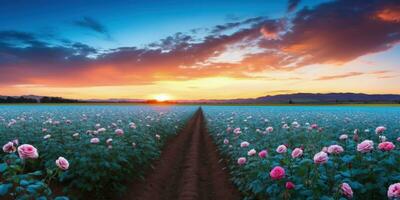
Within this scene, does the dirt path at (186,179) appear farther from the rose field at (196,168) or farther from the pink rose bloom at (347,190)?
the pink rose bloom at (347,190)

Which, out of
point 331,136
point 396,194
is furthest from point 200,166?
point 396,194

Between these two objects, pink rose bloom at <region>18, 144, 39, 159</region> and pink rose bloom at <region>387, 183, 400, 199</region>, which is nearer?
pink rose bloom at <region>387, 183, 400, 199</region>

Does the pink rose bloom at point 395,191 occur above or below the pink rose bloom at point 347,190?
above

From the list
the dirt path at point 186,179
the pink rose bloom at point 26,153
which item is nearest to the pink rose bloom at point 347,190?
the pink rose bloom at point 26,153

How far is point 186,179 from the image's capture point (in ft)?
35.0

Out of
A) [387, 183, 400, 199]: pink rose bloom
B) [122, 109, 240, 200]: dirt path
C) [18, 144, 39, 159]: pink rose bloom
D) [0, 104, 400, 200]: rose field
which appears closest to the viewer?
[387, 183, 400, 199]: pink rose bloom

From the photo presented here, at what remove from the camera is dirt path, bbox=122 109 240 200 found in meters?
9.27

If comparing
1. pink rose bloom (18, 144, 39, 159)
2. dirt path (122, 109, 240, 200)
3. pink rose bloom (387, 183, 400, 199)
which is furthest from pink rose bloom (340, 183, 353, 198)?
dirt path (122, 109, 240, 200)

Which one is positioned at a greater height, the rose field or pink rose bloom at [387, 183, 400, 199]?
pink rose bloom at [387, 183, 400, 199]

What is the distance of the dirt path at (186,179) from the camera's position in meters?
9.27

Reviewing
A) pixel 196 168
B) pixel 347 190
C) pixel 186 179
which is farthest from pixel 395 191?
pixel 196 168

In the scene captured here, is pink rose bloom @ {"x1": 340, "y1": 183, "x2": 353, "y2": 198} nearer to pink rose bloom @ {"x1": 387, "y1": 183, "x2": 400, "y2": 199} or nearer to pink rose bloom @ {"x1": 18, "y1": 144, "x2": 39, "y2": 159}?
pink rose bloom @ {"x1": 387, "y1": 183, "x2": 400, "y2": 199}

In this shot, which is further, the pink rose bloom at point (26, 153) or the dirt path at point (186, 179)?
the dirt path at point (186, 179)

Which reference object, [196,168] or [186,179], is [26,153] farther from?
[196,168]
